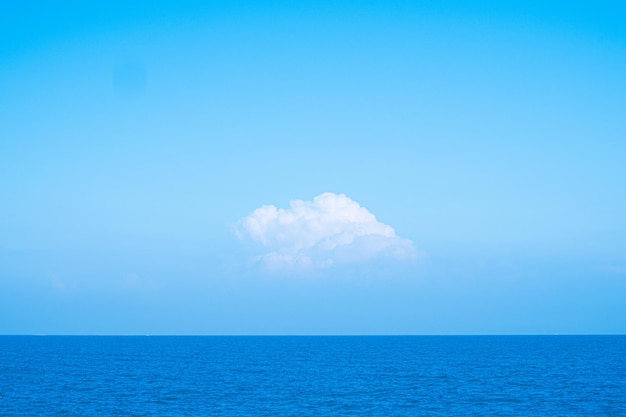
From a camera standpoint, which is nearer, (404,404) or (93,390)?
(404,404)

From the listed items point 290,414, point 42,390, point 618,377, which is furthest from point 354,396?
point 618,377

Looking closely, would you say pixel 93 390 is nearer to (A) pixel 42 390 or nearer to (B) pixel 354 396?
(A) pixel 42 390

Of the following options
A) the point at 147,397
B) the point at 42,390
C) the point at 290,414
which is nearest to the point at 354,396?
the point at 290,414

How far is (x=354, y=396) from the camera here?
69.1 m

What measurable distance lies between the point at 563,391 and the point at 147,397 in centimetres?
4616

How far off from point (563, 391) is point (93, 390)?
5328 cm

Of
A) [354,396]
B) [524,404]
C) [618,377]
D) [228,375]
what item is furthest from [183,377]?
[618,377]

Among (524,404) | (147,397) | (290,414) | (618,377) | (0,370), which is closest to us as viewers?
(290,414)

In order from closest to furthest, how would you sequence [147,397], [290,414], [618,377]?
[290,414], [147,397], [618,377]

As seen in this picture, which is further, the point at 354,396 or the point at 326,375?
the point at 326,375

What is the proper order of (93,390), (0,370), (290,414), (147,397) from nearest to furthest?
(290,414)
(147,397)
(93,390)
(0,370)

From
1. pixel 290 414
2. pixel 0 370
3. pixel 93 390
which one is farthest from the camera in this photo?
pixel 0 370

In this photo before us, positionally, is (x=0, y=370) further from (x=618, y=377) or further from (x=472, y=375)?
(x=618, y=377)

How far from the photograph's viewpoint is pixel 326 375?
94000mm
